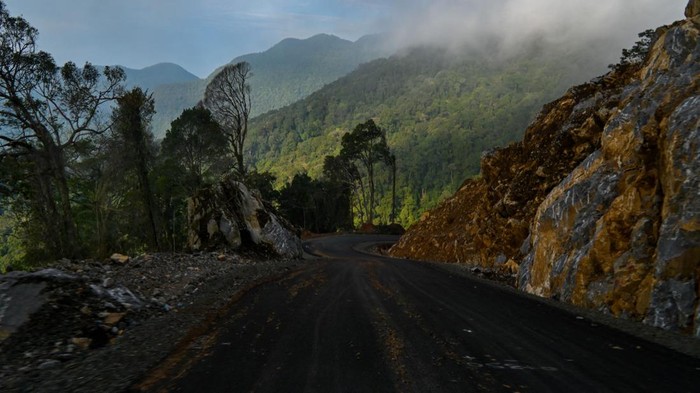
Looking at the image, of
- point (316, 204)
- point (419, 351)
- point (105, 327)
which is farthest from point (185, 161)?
point (419, 351)

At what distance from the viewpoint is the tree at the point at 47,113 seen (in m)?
21.6

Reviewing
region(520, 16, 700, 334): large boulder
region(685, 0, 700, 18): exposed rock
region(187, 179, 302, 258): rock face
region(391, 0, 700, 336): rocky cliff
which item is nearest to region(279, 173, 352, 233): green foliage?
region(187, 179, 302, 258): rock face

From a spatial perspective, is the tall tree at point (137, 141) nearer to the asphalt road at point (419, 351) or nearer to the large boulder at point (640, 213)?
the asphalt road at point (419, 351)

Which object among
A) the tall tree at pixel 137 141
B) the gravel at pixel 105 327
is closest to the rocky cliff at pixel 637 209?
the gravel at pixel 105 327

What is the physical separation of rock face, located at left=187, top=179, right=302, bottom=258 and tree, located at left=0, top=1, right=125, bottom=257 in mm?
7597

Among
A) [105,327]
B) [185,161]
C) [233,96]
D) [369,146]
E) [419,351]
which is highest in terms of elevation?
[369,146]

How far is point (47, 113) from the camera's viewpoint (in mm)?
25219

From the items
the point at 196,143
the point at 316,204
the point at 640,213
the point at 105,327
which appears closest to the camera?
the point at 105,327

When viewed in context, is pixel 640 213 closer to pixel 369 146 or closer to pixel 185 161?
pixel 185 161

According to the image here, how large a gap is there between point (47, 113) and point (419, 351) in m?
28.5

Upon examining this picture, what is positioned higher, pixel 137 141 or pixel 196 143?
pixel 196 143

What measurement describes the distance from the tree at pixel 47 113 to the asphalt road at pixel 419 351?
18407mm

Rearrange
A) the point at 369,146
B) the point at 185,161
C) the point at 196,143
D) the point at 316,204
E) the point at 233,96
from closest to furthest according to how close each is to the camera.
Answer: the point at 233,96 < the point at 185,161 < the point at 196,143 < the point at 369,146 < the point at 316,204

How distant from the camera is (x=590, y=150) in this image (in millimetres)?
15602
